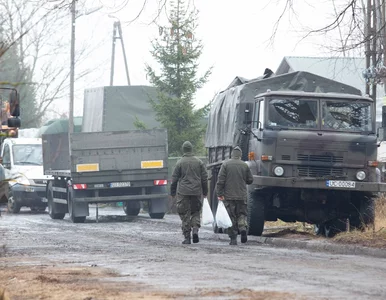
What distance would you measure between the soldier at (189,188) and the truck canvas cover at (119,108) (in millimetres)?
18362

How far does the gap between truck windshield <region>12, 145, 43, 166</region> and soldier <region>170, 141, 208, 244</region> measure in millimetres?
15899

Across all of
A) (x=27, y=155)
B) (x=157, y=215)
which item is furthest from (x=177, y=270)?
(x=27, y=155)

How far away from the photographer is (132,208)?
98.4 feet

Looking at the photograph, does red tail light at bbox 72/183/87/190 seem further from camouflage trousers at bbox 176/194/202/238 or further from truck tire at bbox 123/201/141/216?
camouflage trousers at bbox 176/194/202/238

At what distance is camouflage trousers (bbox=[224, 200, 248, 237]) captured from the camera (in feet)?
58.8

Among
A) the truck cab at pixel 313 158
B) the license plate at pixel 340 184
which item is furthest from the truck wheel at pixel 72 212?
the license plate at pixel 340 184

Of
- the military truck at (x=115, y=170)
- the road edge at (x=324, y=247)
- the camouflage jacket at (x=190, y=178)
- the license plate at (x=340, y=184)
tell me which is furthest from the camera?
the military truck at (x=115, y=170)

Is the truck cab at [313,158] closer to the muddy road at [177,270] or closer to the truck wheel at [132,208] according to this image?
the muddy road at [177,270]

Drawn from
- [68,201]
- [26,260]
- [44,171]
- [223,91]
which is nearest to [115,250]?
[26,260]

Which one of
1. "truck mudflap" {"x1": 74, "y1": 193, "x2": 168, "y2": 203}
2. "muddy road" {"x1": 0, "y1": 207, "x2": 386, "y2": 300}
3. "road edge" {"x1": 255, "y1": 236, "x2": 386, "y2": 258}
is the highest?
"truck mudflap" {"x1": 74, "y1": 193, "x2": 168, "y2": 203}

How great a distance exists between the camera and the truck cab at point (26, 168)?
3247 centimetres

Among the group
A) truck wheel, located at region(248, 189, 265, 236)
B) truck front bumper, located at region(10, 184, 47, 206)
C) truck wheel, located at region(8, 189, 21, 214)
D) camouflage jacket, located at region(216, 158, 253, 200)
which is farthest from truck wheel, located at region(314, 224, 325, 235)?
truck wheel, located at region(8, 189, 21, 214)

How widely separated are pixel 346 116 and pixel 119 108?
1892 cm

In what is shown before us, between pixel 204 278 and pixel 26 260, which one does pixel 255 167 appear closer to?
pixel 26 260
